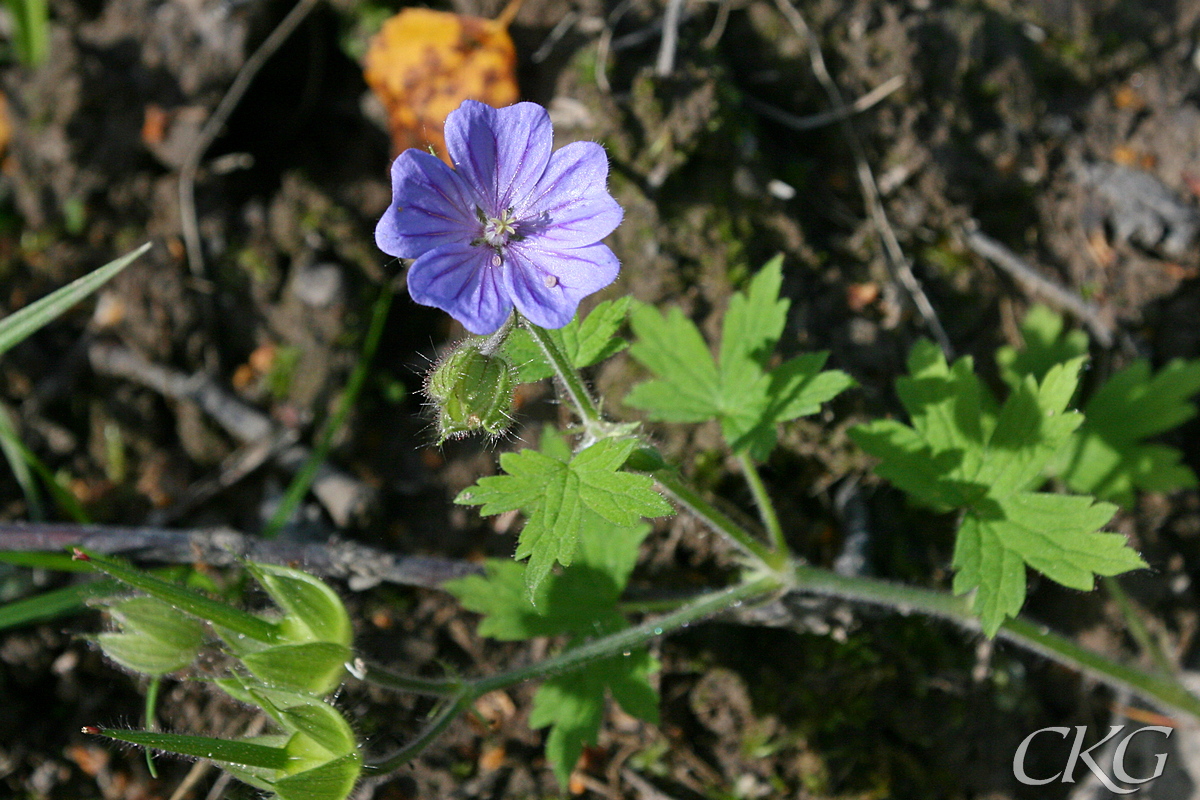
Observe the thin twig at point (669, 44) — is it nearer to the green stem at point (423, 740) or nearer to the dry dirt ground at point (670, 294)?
the dry dirt ground at point (670, 294)

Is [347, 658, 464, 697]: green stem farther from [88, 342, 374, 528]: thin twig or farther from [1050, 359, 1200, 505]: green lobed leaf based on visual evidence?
[1050, 359, 1200, 505]: green lobed leaf

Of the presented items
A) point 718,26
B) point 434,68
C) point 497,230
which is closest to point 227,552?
point 497,230

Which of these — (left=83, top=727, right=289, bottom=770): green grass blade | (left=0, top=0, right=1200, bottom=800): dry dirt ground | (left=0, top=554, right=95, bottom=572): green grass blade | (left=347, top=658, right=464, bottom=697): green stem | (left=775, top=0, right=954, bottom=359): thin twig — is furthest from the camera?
(left=775, top=0, right=954, bottom=359): thin twig

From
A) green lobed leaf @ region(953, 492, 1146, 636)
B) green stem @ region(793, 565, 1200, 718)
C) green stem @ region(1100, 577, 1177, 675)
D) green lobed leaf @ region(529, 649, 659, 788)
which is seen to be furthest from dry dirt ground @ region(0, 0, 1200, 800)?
green lobed leaf @ region(953, 492, 1146, 636)

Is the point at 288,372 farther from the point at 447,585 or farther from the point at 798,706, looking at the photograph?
the point at 798,706

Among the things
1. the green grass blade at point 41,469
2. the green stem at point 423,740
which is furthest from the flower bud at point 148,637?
the green grass blade at point 41,469

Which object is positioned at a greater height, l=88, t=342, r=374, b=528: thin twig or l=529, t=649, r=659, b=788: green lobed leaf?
l=88, t=342, r=374, b=528: thin twig
